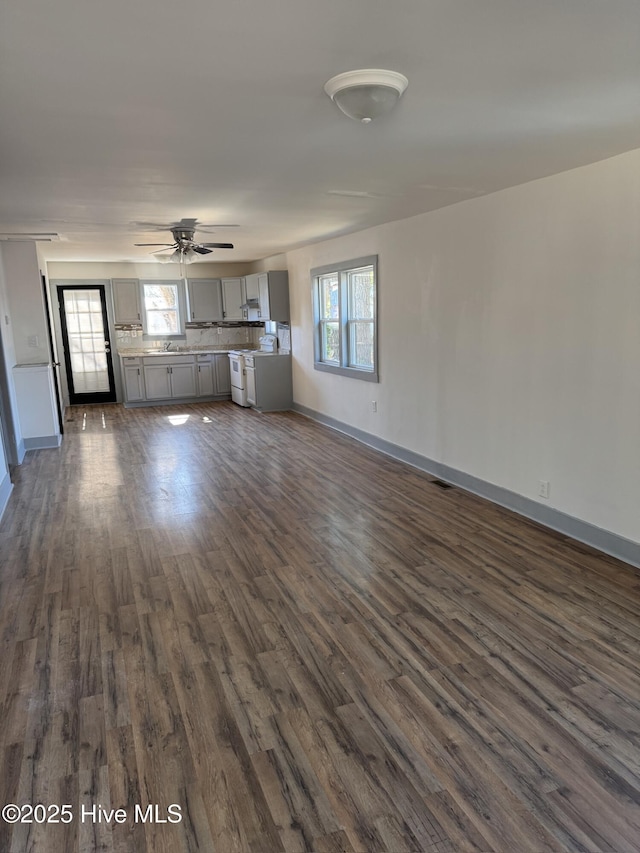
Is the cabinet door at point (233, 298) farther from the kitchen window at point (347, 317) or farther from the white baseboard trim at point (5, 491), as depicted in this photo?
the white baseboard trim at point (5, 491)

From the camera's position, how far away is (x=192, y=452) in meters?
6.11

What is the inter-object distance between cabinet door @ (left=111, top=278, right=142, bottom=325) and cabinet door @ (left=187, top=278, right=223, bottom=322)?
89 centimetres

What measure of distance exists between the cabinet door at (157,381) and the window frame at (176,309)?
794 mm

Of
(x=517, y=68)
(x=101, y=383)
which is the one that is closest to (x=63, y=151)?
(x=517, y=68)

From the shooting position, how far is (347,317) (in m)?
6.62

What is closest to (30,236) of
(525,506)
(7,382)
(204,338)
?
(7,382)

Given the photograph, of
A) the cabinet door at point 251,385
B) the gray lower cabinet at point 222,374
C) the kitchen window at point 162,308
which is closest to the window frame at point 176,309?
the kitchen window at point 162,308

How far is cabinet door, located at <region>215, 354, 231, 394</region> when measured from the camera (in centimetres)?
954

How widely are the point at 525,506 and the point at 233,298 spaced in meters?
7.08

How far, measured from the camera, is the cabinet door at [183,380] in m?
9.27

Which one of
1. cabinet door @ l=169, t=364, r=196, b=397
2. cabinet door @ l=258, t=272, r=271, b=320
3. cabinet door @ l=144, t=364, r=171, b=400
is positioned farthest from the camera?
cabinet door @ l=169, t=364, r=196, b=397

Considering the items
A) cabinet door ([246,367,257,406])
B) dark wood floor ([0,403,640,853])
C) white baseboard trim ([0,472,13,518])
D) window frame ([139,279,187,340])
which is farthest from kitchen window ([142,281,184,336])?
dark wood floor ([0,403,640,853])

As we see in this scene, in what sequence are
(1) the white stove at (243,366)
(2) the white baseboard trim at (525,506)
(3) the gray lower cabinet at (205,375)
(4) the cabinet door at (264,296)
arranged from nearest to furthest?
(2) the white baseboard trim at (525,506) < (4) the cabinet door at (264,296) < (1) the white stove at (243,366) < (3) the gray lower cabinet at (205,375)

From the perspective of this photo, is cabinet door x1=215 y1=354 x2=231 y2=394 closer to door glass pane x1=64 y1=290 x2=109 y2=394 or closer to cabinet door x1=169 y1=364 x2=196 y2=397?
cabinet door x1=169 y1=364 x2=196 y2=397
